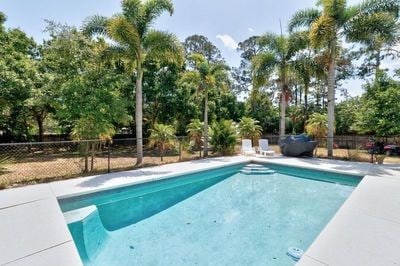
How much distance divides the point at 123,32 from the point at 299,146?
29.9ft

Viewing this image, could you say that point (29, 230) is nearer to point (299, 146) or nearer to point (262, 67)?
point (299, 146)

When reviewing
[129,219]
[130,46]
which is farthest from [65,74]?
[129,219]

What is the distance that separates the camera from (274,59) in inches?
506

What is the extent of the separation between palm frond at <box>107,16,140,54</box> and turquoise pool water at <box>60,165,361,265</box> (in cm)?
524

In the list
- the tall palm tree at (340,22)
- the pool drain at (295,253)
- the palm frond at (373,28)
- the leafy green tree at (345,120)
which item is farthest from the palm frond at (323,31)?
the leafy green tree at (345,120)

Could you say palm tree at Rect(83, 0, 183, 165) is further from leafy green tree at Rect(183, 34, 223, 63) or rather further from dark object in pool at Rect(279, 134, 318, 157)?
leafy green tree at Rect(183, 34, 223, 63)

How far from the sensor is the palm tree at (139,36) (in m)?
8.65

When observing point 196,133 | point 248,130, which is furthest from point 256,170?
point 248,130

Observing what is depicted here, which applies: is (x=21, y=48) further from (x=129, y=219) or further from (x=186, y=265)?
(x=186, y=265)

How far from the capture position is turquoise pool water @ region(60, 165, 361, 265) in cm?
373

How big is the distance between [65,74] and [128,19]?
4.64 m

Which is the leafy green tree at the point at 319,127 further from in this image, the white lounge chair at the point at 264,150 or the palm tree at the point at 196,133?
the palm tree at the point at 196,133

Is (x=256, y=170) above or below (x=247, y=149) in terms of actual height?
below

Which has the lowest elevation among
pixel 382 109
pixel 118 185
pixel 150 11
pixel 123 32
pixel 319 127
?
pixel 118 185
